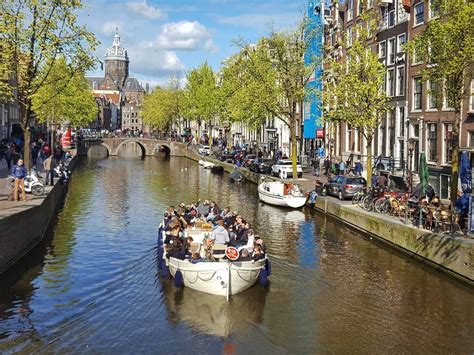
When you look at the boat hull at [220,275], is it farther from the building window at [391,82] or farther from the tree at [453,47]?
the building window at [391,82]

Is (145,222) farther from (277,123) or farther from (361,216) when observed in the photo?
(277,123)

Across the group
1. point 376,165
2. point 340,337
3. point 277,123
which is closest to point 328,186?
point 376,165

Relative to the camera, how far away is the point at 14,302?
18844 millimetres

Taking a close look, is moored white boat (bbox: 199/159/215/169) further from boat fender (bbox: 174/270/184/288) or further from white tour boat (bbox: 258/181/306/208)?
boat fender (bbox: 174/270/184/288)

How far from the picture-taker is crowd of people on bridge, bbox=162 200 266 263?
66.2 ft

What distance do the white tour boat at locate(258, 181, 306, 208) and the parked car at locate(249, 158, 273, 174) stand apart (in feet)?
46.7

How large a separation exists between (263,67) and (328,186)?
16.1 m

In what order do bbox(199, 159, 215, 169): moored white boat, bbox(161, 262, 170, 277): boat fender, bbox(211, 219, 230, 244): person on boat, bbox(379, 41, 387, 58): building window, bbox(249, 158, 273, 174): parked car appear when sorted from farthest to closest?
bbox(199, 159, 215, 169): moored white boat, bbox(249, 158, 273, 174): parked car, bbox(379, 41, 387, 58): building window, bbox(211, 219, 230, 244): person on boat, bbox(161, 262, 170, 277): boat fender

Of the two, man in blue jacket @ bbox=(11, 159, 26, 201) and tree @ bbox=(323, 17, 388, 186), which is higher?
tree @ bbox=(323, 17, 388, 186)

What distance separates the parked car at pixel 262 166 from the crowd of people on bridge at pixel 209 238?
29.8 metres

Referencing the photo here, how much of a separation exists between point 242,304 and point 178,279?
2515 mm

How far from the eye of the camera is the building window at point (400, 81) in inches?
1715

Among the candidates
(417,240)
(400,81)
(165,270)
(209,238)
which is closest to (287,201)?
(400,81)

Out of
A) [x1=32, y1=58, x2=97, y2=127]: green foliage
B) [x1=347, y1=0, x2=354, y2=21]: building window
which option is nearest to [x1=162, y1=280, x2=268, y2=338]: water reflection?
[x1=347, y1=0, x2=354, y2=21]: building window
